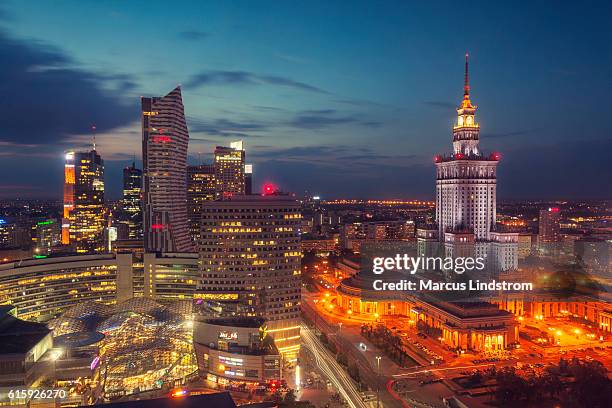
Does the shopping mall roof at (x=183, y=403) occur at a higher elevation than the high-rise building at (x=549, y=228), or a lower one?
lower

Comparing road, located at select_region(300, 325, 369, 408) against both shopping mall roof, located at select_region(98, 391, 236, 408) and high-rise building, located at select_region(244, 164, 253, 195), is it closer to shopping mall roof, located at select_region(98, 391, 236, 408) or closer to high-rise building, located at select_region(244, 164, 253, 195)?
shopping mall roof, located at select_region(98, 391, 236, 408)

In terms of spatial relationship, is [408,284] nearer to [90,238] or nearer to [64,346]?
[64,346]

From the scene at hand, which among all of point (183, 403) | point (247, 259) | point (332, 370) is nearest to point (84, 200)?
point (247, 259)

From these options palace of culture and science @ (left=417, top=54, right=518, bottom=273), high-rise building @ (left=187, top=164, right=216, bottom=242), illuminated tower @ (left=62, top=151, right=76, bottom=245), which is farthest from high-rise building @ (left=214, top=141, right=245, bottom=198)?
palace of culture and science @ (left=417, top=54, right=518, bottom=273)

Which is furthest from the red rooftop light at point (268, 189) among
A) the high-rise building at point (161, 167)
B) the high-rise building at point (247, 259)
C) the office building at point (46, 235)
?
the office building at point (46, 235)

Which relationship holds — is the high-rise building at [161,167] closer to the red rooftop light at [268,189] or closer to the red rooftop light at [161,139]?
the red rooftop light at [161,139]

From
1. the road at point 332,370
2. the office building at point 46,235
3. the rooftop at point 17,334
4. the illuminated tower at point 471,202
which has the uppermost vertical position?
the illuminated tower at point 471,202
